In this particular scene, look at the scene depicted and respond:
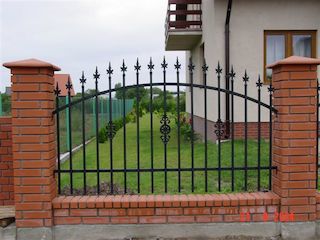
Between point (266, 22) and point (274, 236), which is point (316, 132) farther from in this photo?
point (266, 22)

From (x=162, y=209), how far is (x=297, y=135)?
57.7 inches

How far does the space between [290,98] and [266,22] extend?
611 cm

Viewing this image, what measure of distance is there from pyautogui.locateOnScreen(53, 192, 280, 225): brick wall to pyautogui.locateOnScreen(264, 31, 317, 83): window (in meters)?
6.30


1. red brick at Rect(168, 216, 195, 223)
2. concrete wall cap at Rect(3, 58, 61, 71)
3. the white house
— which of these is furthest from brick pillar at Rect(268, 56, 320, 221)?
the white house

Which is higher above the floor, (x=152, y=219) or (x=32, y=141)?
(x=32, y=141)

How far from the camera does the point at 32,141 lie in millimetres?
3359

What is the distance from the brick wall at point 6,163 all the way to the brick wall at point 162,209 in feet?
2.05

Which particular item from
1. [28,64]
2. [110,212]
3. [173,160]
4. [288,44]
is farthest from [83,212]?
[288,44]

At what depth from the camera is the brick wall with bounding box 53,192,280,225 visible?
3439mm

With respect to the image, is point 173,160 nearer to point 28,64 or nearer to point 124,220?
point 124,220

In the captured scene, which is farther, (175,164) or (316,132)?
(175,164)

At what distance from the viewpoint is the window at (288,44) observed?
9.12 metres

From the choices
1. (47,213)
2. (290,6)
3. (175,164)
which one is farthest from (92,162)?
(290,6)

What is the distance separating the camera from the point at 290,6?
8.93 m
